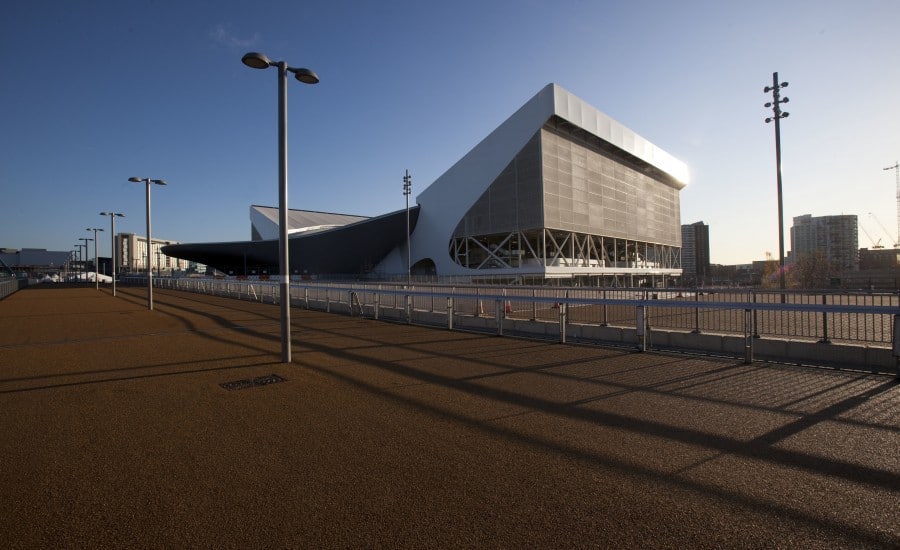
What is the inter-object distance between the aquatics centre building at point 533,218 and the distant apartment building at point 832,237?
3566 centimetres

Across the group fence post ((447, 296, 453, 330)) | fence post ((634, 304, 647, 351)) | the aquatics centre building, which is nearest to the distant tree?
the aquatics centre building

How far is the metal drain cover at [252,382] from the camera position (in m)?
6.27

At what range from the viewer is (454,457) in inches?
147

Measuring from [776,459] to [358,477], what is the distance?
355 centimetres

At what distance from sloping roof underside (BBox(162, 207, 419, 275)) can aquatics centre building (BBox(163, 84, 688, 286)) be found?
159 millimetres

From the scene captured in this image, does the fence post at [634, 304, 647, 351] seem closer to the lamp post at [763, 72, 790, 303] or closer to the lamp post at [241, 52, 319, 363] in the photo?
the lamp post at [241, 52, 319, 363]

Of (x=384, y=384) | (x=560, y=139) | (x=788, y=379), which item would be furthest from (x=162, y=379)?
(x=560, y=139)

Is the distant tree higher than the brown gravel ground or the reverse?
higher

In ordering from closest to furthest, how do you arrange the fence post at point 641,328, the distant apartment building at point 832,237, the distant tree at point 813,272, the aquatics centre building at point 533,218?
1. the fence post at point 641,328
2. the distant tree at point 813,272
3. the aquatics centre building at point 533,218
4. the distant apartment building at point 832,237

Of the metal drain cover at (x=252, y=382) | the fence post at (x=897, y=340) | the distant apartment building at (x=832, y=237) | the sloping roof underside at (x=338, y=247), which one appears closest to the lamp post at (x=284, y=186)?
the metal drain cover at (x=252, y=382)

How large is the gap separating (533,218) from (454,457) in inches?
1657

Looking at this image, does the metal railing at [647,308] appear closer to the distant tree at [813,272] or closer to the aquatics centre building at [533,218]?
the aquatics centre building at [533,218]

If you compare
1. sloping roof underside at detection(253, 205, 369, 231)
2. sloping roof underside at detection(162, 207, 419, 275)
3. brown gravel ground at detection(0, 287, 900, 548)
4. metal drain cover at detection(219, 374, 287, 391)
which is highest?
sloping roof underside at detection(253, 205, 369, 231)

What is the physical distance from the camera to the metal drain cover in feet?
20.6
